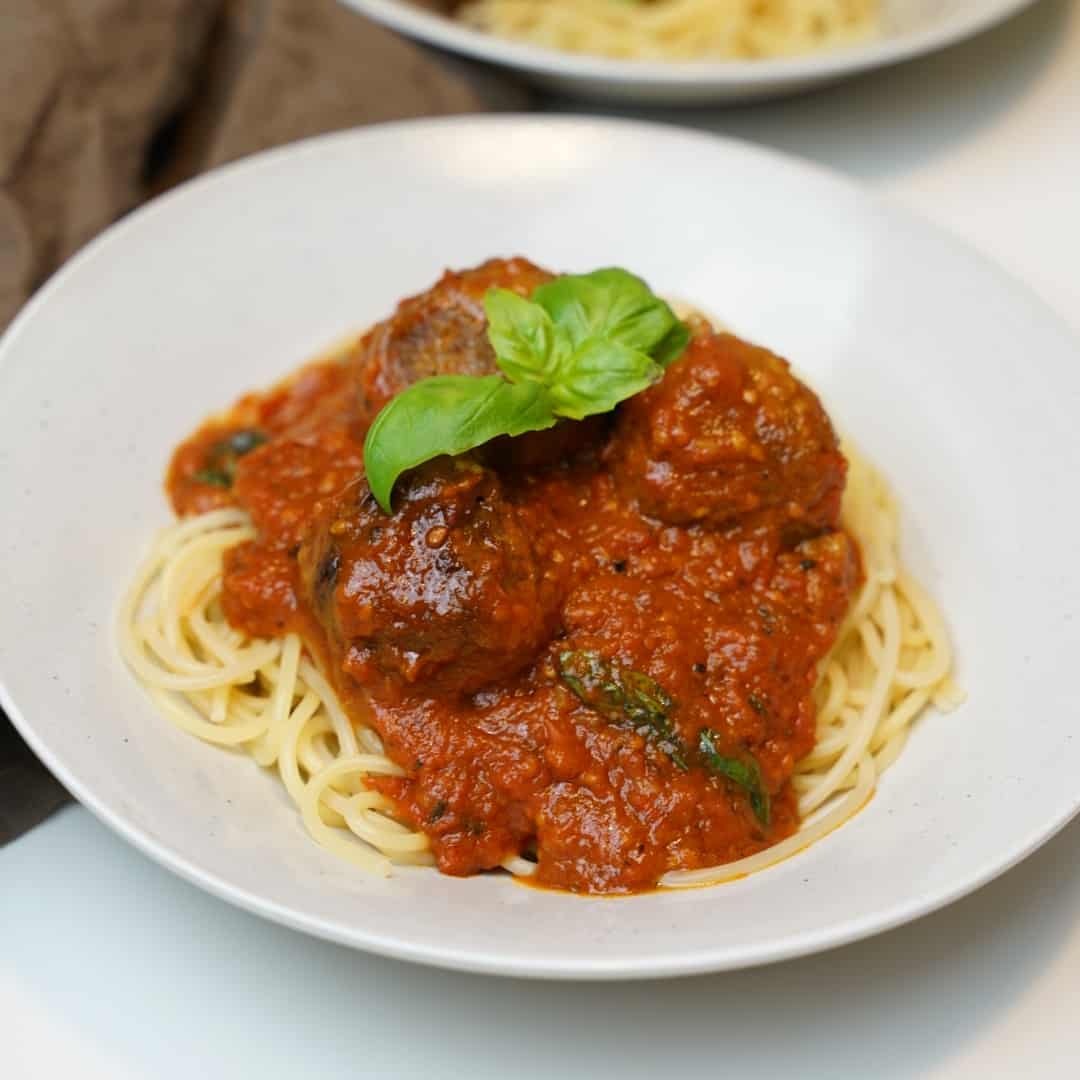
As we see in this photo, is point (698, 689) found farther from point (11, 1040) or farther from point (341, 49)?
point (341, 49)

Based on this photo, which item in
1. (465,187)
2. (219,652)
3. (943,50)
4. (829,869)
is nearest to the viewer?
(829,869)

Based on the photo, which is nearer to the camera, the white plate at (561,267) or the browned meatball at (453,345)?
the white plate at (561,267)

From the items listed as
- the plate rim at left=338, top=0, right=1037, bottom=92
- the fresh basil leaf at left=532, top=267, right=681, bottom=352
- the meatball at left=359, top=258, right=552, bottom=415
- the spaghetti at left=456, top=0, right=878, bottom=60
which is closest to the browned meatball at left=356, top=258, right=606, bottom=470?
the meatball at left=359, top=258, right=552, bottom=415

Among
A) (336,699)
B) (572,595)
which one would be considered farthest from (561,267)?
(336,699)

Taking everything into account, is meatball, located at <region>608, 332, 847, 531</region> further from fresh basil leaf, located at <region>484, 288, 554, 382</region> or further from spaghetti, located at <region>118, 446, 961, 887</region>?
spaghetti, located at <region>118, 446, 961, 887</region>

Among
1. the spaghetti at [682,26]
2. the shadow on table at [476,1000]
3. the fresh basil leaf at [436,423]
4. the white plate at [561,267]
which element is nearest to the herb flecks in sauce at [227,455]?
the white plate at [561,267]

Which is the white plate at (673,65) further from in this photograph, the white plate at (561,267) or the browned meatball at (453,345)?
the browned meatball at (453,345)

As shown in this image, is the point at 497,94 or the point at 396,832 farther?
the point at 497,94

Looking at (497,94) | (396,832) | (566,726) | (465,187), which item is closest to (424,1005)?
(396,832)
